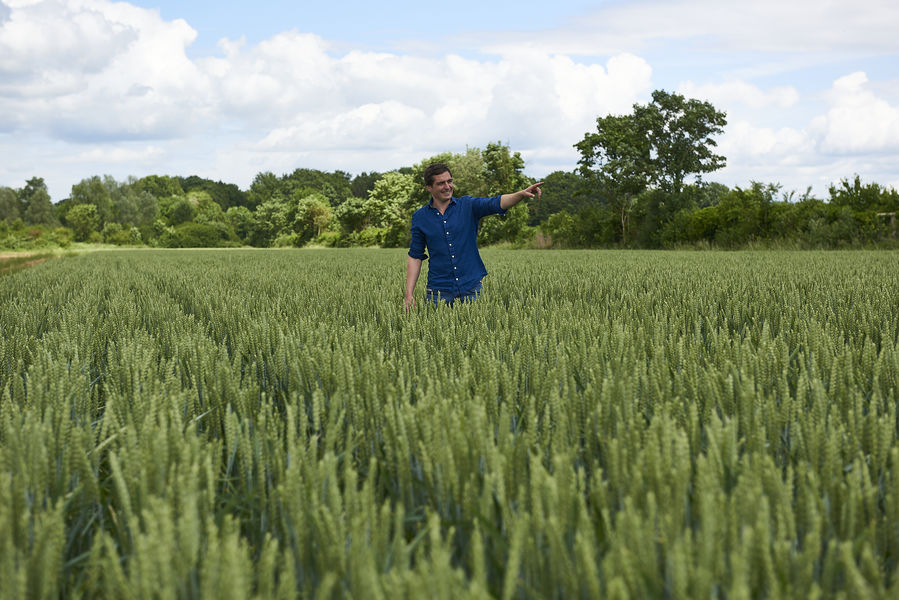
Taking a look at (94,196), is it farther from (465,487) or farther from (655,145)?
(465,487)

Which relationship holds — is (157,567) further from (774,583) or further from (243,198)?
(243,198)

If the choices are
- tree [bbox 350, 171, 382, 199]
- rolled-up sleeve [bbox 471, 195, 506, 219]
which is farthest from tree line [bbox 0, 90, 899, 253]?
tree [bbox 350, 171, 382, 199]

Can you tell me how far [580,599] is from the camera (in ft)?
2.73

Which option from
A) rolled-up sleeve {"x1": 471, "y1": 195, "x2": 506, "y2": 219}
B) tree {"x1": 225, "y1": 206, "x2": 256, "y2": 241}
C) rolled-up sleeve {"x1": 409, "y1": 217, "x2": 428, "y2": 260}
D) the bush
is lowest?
rolled-up sleeve {"x1": 409, "y1": 217, "x2": 428, "y2": 260}

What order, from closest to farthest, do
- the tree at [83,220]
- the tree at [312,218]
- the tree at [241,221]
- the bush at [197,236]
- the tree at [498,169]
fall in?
the tree at [498,169] → the tree at [312,218] → the tree at [83,220] → the bush at [197,236] → the tree at [241,221]

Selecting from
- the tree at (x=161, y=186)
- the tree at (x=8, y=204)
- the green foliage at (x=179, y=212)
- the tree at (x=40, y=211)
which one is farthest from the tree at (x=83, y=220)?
the tree at (x=161, y=186)

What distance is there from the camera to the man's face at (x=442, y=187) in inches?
184

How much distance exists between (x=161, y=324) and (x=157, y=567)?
121 inches

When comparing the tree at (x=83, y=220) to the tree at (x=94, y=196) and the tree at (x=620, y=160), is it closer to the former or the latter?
the tree at (x=94, y=196)

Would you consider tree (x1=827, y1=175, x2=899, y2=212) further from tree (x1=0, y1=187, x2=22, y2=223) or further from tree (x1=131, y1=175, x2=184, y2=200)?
tree (x1=131, y1=175, x2=184, y2=200)

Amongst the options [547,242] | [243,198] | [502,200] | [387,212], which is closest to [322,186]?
[243,198]

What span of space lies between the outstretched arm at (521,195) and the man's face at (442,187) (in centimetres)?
42

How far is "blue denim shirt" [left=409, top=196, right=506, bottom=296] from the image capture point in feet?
16.0

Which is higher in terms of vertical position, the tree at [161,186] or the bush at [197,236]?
the tree at [161,186]
